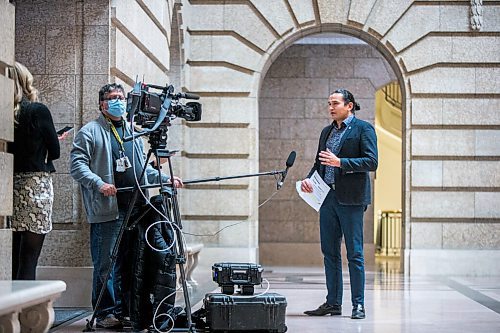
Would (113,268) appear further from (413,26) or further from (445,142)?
(413,26)

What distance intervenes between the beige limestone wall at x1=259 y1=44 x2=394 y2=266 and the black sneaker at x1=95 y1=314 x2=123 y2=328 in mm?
10038

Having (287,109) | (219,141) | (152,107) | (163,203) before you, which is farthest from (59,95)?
(287,109)

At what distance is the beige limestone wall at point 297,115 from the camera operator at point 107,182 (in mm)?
9720

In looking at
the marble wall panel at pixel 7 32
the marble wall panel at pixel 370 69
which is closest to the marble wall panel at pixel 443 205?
the marble wall panel at pixel 370 69

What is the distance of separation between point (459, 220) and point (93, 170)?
7623mm

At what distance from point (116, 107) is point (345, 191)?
6.25ft

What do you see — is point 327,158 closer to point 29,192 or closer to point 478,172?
point 29,192

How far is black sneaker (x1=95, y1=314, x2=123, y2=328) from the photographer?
7.11m

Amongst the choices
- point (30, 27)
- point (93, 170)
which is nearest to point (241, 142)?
point (30, 27)

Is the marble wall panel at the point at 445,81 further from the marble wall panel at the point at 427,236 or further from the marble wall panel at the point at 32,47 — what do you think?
the marble wall panel at the point at 32,47

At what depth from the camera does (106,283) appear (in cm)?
682

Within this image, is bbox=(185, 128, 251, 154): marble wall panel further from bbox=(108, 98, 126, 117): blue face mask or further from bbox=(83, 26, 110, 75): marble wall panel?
bbox=(108, 98, 126, 117): blue face mask

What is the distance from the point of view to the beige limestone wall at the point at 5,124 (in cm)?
627

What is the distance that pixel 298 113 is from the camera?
17.2m
